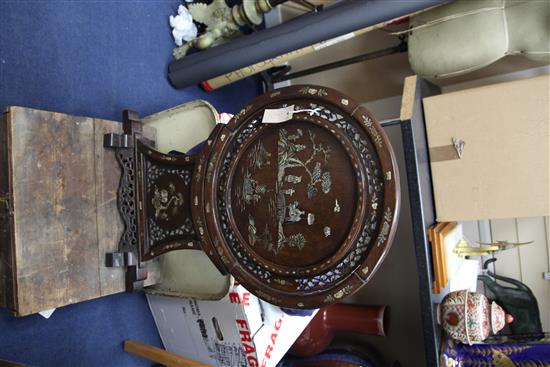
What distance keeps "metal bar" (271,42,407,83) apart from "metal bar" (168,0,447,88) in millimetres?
468

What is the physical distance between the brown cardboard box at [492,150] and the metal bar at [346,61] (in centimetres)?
44

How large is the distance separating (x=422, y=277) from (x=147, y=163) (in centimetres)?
106

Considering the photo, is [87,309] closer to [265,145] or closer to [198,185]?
[198,185]

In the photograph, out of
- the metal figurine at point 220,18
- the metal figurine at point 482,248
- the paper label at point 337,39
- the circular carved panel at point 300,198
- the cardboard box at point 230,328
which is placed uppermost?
the metal figurine at point 220,18

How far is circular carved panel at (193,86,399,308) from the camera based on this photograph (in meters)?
0.84

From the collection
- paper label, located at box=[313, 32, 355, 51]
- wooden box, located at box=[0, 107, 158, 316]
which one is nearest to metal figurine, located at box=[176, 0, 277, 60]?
paper label, located at box=[313, 32, 355, 51]

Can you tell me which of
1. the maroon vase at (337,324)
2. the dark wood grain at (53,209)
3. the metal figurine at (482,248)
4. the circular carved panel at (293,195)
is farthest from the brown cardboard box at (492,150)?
the dark wood grain at (53,209)

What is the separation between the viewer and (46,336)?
1.39 m

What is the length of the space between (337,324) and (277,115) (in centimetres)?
134

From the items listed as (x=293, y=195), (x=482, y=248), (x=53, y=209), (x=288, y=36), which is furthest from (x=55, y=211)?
(x=482, y=248)

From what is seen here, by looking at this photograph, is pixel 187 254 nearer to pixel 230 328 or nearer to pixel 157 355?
pixel 230 328

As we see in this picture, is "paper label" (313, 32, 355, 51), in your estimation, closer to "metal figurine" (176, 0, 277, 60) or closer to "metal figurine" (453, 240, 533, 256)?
"metal figurine" (176, 0, 277, 60)

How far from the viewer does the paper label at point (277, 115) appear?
934 millimetres

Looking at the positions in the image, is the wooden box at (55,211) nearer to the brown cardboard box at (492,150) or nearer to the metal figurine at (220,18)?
the metal figurine at (220,18)
